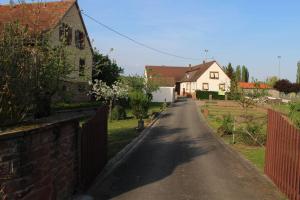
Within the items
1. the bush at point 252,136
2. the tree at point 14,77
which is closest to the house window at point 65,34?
the tree at point 14,77

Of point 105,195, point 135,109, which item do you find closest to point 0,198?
point 105,195

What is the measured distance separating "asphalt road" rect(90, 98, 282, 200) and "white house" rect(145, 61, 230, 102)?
1862 inches

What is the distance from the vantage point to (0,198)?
20.3 feet

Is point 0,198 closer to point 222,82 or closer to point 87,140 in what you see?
point 87,140

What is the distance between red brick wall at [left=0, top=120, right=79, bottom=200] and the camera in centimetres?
664

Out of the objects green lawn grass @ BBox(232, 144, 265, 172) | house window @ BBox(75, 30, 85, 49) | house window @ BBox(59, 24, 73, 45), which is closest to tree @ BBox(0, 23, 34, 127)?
house window @ BBox(59, 24, 73, 45)

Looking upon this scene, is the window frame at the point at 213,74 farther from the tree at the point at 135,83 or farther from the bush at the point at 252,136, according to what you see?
the bush at the point at 252,136

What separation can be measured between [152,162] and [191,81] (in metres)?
70.4

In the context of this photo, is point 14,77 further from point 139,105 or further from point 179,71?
point 179,71

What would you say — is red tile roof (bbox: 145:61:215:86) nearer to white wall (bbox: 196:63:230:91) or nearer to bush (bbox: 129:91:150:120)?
white wall (bbox: 196:63:230:91)

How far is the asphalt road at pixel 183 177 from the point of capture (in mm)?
10797

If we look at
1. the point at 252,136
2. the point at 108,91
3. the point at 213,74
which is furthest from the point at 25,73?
the point at 213,74

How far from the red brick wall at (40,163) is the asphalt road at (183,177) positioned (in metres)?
1.32

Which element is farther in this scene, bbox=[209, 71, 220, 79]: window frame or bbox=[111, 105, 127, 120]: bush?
bbox=[209, 71, 220, 79]: window frame
